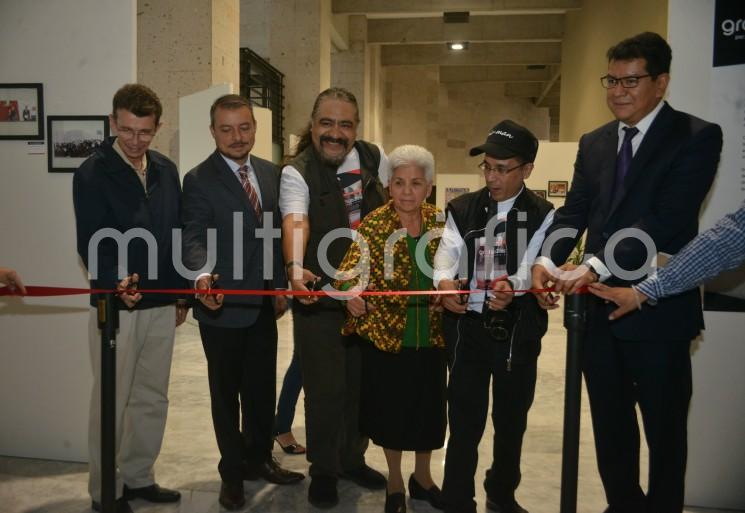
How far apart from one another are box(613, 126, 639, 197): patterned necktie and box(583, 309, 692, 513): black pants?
458 millimetres

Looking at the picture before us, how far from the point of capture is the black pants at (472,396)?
2621 mm

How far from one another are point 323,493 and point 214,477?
71cm

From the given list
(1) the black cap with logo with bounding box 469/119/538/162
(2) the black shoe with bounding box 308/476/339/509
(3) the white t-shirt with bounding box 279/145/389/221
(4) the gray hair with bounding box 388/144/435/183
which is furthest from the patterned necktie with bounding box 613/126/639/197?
(2) the black shoe with bounding box 308/476/339/509

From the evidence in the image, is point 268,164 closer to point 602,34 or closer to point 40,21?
point 40,21

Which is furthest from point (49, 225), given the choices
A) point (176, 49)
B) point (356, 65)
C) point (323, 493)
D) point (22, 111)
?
point (356, 65)

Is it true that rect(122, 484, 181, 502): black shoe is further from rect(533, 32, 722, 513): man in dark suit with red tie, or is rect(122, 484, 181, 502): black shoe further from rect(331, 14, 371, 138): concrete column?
rect(331, 14, 371, 138): concrete column

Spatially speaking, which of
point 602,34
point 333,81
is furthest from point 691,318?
point 333,81

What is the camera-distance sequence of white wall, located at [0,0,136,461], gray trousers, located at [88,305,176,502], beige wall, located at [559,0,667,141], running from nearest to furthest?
gray trousers, located at [88,305,176,502]
white wall, located at [0,0,136,461]
beige wall, located at [559,0,667,141]

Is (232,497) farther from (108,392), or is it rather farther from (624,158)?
(624,158)

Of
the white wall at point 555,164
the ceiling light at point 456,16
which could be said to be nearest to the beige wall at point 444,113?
the ceiling light at point 456,16

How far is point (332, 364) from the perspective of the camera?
2.95m

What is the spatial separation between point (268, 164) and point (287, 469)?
157 cm

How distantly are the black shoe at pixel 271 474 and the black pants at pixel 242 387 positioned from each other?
4 centimetres

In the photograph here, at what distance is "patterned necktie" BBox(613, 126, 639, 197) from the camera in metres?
2.33
